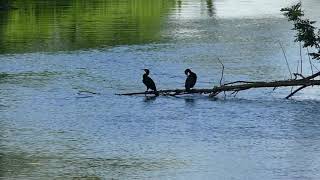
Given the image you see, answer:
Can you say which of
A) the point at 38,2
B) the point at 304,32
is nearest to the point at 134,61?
the point at 304,32

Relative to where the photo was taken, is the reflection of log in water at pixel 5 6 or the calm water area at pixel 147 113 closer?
the calm water area at pixel 147 113

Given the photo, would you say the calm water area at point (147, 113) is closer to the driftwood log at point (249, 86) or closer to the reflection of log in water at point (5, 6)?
the driftwood log at point (249, 86)

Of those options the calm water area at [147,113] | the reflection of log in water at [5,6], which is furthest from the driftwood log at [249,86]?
the reflection of log in water at [5,6]

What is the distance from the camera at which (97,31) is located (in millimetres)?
64750

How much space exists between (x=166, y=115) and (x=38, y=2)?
271 ft

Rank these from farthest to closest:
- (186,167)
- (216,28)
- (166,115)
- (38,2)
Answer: (38,2) < (216,28) < (166,115) < (186,167)

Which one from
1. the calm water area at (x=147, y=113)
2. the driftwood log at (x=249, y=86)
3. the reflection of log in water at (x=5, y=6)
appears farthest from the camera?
the reflection of log in water at (x=5, y=6)

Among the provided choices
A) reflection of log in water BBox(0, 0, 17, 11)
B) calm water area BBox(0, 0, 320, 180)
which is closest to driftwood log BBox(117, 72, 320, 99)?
calm water area BBox(0, 0, 320, 180)

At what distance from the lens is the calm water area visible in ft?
67.0

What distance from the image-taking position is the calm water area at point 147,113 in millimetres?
20422

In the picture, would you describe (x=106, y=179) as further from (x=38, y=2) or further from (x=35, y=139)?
(x=38, y=2)

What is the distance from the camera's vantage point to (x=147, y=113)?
2839 cm

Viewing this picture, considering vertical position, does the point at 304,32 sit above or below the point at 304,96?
above

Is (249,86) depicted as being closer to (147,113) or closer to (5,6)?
(147,113)
